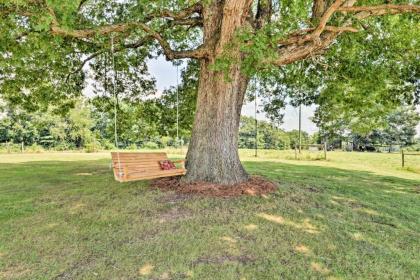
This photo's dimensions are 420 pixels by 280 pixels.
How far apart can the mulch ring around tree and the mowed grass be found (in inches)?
12.2

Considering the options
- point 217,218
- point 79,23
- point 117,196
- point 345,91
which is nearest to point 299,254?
point 217,218

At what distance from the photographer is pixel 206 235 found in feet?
14.9

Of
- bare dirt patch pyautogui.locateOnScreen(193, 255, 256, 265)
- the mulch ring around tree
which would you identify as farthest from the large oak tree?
bare dirt patch pyautogui.locateOnScreen(193, 255, 256, 265)

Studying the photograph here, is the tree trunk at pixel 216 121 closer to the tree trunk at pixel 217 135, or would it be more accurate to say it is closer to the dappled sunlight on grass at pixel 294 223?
the tree trunk at pixel 217 135

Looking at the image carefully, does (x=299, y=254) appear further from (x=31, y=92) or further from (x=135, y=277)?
(x=31, y=92)

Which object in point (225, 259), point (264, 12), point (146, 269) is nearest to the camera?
point (146, 269)

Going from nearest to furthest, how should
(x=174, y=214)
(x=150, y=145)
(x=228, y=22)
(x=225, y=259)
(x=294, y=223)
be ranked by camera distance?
(x=225, y=259), (x=294, y=223), (x=174, y=214), (x=228, y=22), (x=150, y=145)

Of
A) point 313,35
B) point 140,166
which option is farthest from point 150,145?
point 313,35

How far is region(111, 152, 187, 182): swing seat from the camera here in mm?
5777

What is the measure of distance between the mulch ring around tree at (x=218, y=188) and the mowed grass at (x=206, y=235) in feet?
1.02

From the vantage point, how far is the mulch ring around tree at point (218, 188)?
6609 mm

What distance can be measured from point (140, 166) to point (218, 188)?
6.45ft

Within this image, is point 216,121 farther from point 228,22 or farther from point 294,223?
point 294,223

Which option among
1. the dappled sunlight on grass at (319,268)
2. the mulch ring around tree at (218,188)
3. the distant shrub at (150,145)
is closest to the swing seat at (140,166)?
the mulch ring around tree at (218,188)
